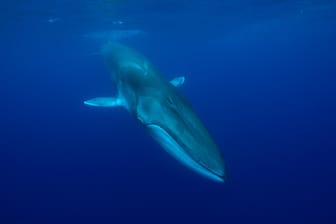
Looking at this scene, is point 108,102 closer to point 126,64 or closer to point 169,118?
point 126,64

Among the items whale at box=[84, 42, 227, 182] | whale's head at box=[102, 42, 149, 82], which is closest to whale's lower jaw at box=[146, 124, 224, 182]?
whale at box=[84, 42, 227, 182]

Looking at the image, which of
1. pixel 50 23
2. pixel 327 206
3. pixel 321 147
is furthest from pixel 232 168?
pixel 50 23

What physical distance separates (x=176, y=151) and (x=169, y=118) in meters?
0.72

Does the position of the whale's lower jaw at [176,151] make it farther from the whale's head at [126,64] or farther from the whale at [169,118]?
the whale's head at [126,64]

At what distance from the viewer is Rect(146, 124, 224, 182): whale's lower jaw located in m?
3.56

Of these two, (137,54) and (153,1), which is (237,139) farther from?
(137,54)

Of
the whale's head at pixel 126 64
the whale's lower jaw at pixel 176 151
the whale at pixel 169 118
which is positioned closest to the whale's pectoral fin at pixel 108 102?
the whale at pixel 169 118

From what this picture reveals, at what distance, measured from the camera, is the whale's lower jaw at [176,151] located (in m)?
3.56

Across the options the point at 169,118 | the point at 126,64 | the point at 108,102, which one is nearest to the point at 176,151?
the point at 169,118

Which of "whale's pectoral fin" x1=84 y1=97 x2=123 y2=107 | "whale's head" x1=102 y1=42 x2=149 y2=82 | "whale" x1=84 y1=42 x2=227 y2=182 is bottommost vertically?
"whale's pectoral fin" x1=84 y1=97 x2=123 y2=107

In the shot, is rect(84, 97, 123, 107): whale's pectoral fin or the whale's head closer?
the whale's head

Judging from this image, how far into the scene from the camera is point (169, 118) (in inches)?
177

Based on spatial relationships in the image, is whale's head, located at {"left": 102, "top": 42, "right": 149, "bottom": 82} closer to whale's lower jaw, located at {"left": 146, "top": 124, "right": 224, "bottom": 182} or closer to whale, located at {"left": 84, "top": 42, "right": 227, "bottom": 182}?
whale, located at {"left": 84, "top": 42, "right": 227, "bottom": 182}

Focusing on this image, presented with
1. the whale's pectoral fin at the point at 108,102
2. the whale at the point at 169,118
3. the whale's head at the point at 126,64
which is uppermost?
the whale at the point at 169,118
